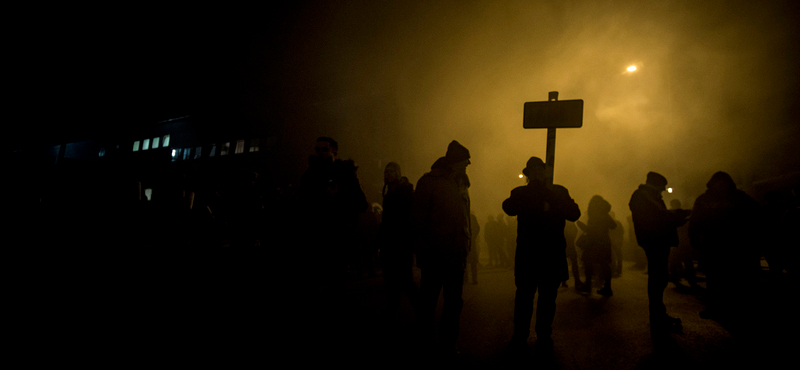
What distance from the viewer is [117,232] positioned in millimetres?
5828

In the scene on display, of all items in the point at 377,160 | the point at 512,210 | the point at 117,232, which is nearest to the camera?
the point at 512,210

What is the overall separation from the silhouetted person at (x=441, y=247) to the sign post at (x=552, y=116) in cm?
130

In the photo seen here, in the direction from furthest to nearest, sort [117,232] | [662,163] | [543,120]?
[662,163] → [117,232] → [543,120]

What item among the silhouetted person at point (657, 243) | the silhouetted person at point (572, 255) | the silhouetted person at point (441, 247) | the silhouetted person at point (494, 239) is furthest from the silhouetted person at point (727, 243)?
the silhouetted person at point (494, 239)

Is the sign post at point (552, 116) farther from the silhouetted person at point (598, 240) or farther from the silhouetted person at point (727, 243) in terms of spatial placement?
the silhouetted person at point (598, 240)

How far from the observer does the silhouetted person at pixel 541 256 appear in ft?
10.9

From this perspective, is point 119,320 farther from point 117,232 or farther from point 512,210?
point 512,210

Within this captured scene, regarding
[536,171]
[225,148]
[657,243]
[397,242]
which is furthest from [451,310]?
[225,148]

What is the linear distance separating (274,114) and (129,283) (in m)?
21.1

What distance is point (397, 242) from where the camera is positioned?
414cm

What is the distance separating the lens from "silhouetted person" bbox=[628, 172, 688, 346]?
12.5 ft

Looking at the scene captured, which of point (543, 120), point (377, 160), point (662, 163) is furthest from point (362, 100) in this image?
point (662, 163)

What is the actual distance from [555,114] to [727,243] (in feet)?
9.60

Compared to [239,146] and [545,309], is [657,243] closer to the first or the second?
[545,309]
